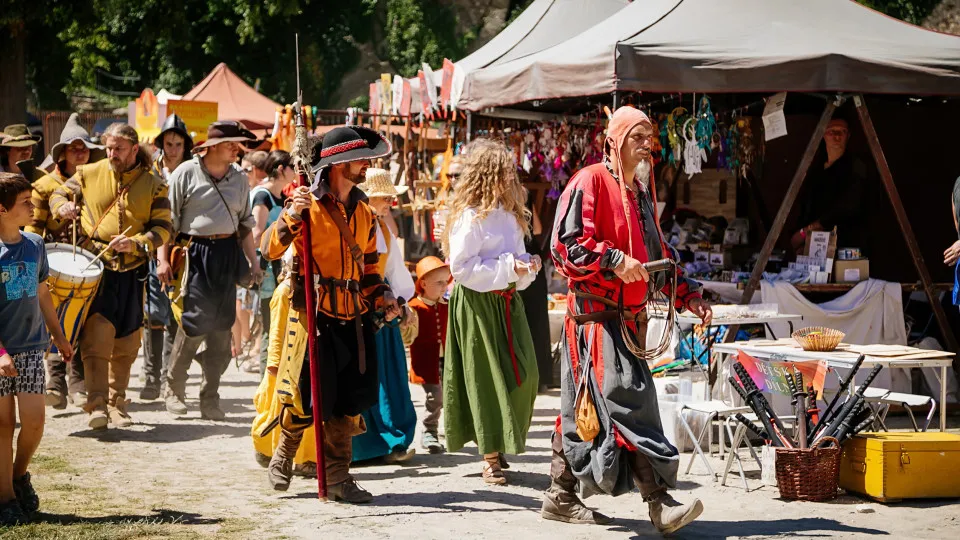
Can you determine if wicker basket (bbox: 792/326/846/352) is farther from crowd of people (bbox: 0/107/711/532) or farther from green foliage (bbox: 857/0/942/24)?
green foliage (bbox: 857/0/942/24)

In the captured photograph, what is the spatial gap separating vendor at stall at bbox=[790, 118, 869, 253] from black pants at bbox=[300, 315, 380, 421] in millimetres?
4470

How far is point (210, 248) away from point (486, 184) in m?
3.10

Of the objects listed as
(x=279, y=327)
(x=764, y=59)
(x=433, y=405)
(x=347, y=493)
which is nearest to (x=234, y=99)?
(x=764, y=59)

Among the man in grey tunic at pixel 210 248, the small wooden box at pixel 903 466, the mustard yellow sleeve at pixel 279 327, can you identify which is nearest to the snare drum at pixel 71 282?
the man in grey tunic at pixel 210 248

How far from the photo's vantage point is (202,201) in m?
8.70

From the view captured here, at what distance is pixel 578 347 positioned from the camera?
5.43 meters

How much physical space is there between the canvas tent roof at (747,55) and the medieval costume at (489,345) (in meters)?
2.11

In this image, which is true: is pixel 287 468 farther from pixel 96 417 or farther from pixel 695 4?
pixel 695 4

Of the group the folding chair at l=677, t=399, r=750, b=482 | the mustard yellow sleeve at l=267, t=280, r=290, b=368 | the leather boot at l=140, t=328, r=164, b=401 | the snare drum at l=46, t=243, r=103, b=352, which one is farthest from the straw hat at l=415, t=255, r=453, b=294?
the leather boot at l=140, t=328, r=164, b=401

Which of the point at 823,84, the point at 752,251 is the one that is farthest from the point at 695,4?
the point at 752,251

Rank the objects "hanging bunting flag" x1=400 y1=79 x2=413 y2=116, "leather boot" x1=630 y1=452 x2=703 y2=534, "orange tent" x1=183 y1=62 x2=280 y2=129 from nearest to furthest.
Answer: "leather boot" x1=630 y1=452 x2=703 y2=534
"hanging bunting flag" x1=400 y1=79 x2=413 y2=116
"orange tent" x1=183 y1=62 x2=280 y2=129

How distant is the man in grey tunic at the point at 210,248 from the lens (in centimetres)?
871

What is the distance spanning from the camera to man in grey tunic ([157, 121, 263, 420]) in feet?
28.6

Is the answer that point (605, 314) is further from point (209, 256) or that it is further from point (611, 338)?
point (209, 256)
